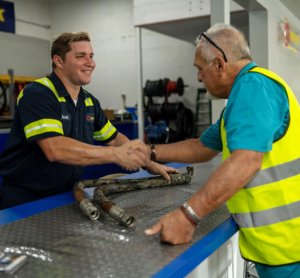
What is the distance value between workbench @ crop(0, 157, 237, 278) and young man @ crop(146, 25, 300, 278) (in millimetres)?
77

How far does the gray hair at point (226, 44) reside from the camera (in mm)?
1310

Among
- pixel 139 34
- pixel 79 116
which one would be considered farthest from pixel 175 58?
pixel 79 116

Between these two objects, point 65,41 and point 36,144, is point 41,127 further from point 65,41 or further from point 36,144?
point 65,41

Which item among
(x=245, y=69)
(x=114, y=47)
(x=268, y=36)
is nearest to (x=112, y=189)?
(x=245, y=69)

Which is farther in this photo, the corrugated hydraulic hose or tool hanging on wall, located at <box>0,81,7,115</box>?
tool hanging on wall, located at <box>0,81,7,115</box>

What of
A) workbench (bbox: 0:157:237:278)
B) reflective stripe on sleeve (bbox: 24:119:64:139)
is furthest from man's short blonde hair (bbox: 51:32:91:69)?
workbench (bbox: 0:157:237:278)

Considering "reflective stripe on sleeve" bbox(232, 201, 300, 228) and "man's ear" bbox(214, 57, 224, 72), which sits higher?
"man's ear" bbox(214, 57, 224, 72)

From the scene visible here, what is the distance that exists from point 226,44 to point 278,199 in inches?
23.1

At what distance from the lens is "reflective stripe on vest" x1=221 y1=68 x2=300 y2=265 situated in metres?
1.25

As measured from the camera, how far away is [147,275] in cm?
98

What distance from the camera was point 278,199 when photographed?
4.18ft

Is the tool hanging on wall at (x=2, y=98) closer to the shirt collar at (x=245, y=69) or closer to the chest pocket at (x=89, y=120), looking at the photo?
the chest pocket at (x=89, y=120)

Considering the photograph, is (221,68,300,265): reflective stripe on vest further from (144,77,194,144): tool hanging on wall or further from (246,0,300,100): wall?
(144,77,194,144): tool hanging on wall

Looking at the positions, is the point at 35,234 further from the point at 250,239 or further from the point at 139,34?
the point at 139,34
